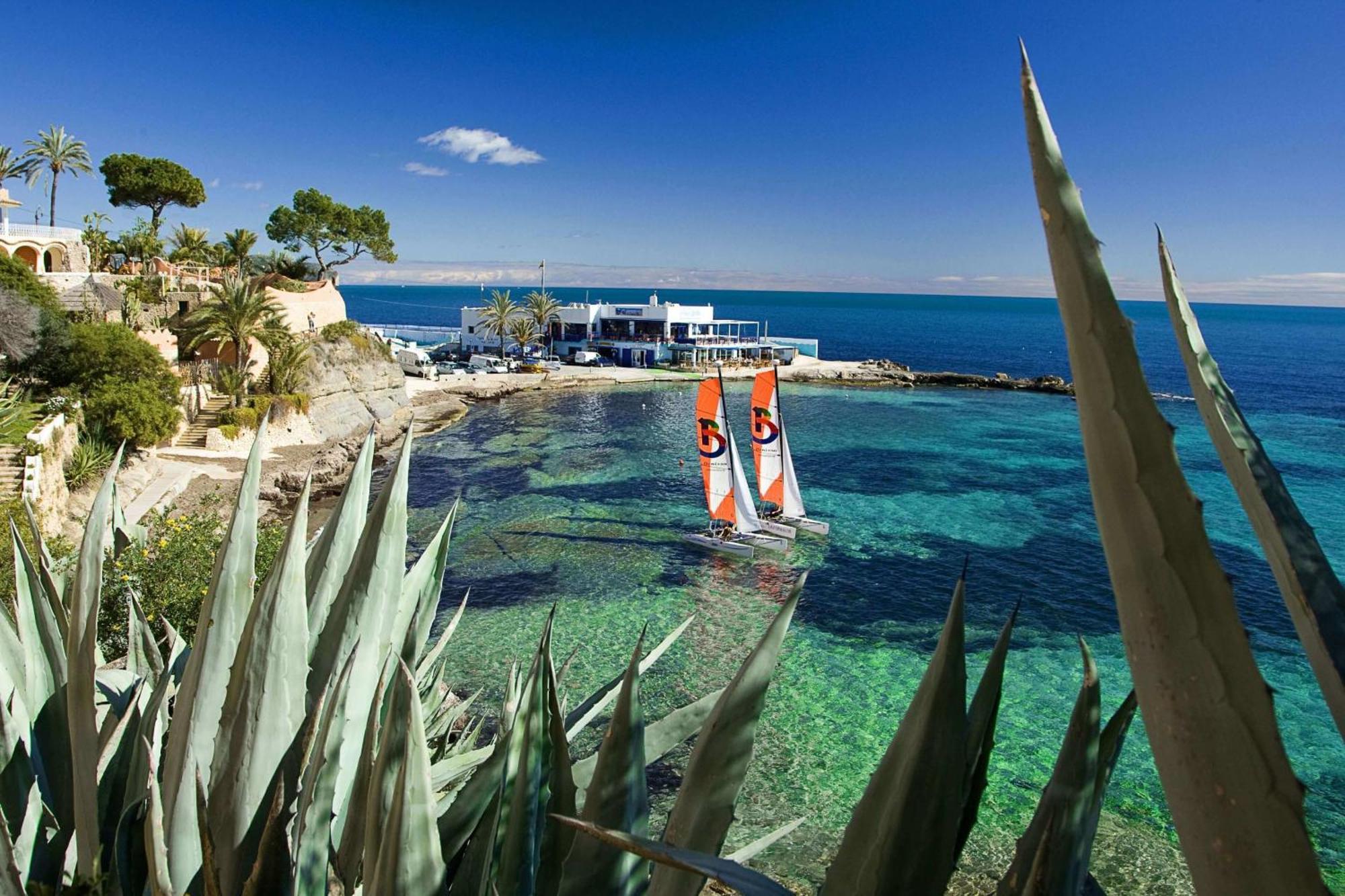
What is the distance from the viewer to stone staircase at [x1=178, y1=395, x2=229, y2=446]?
24.0 m

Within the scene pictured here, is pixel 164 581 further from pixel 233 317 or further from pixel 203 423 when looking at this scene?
pixel 233 317

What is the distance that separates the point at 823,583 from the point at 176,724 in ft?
55.7

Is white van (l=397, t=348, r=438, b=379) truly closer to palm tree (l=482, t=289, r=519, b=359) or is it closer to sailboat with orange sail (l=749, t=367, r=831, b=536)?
palm tree (l=482, t=289, r=519, b=359)

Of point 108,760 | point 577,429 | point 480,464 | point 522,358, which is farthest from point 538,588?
point 522,358

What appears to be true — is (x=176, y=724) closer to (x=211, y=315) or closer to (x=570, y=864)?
(x=570, y=864)

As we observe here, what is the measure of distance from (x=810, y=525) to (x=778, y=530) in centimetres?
115

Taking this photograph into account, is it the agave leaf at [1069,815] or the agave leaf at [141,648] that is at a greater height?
the agave leaf at [1069,815]

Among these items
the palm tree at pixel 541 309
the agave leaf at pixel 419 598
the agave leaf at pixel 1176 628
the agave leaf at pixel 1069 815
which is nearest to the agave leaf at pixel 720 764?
A: the agave leaf at pixel 1069 815

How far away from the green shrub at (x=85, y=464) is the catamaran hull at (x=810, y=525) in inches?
646

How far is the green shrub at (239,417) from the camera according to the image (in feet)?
81.8

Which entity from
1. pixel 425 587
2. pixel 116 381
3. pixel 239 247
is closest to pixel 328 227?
pixel 239 247

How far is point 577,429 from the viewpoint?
35344mm

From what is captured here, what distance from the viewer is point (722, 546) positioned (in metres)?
19.7

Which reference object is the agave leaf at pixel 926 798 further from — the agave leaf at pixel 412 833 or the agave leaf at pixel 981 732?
the agave leaf at pixel 412 833
